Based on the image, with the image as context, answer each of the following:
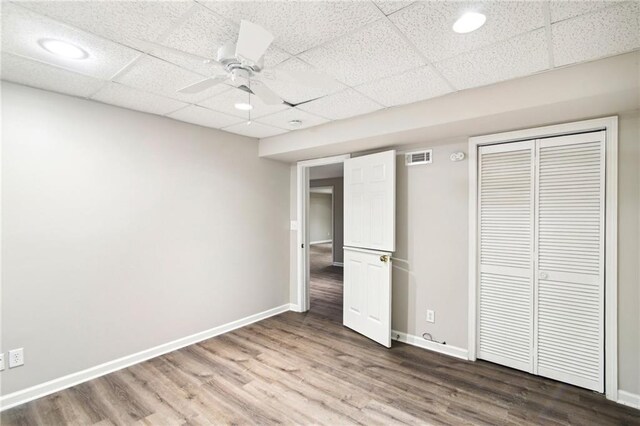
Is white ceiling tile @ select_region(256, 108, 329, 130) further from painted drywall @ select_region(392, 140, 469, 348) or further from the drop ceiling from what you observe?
painted drywall @ select_region(392, 140, 469, 348)

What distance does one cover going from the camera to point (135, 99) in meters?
2.73

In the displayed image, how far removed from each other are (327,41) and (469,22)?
2.54 feet

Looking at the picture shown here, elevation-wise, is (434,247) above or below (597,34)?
below

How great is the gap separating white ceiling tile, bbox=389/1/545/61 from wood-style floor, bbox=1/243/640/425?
256 centimetres

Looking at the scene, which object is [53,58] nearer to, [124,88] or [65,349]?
[124,88]

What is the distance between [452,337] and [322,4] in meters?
3.22

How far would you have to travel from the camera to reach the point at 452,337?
3.21 metres

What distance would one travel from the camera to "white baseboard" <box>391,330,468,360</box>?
3159 mm

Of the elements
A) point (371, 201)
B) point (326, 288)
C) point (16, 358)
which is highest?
point (371, 201)

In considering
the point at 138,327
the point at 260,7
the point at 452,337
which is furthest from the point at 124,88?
the point at 452,337

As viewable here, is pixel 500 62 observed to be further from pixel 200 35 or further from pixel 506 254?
pixel 200 35

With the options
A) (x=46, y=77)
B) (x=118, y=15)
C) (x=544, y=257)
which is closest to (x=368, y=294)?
(x=544, y=257)

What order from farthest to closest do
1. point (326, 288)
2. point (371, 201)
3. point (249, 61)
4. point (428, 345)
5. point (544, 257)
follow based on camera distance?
point (326, 288), point (371, 201), point (428, 345), point (544, 257), point (249, 61)

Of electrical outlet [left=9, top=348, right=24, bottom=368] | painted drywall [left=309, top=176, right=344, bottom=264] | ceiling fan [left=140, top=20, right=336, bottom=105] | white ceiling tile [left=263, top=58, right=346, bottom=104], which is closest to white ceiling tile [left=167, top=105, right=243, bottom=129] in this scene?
white ceiling tile [left=263, top=58, right=346, bottom=104]
